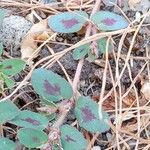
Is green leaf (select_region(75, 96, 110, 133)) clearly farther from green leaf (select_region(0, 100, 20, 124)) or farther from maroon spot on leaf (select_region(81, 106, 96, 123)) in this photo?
green leaf (select_region(0, 100, 20, 124))

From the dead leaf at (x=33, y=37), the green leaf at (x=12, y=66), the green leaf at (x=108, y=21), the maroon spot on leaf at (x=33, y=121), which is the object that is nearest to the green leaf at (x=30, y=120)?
the maroon spot on leaf at (x=33, y=121)

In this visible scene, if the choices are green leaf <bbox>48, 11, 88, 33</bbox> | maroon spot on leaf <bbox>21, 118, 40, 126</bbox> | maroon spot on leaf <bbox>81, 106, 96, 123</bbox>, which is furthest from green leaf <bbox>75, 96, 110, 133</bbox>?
green leaf <bbox>48, 11, 88, 33</bbox>

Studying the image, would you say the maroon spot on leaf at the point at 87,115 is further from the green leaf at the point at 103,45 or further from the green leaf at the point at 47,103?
the green leaf at the point at 103,45

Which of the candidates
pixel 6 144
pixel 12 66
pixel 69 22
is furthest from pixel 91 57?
pixel 6 144

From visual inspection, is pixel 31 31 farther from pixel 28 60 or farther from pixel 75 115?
pixel 75 115

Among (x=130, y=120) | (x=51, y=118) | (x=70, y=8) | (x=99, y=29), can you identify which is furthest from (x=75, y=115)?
(x=70, y=8)

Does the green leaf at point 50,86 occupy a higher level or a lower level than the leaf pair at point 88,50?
lower

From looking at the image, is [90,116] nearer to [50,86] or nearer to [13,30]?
Result: [50,86]
